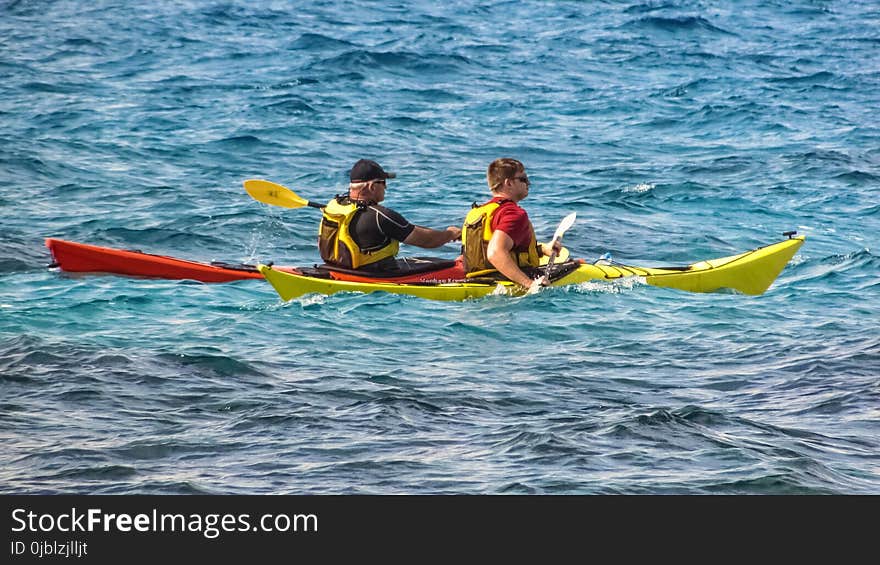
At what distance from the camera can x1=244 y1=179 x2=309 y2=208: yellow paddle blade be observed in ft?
35.8

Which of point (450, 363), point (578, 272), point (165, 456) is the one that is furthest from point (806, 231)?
point (165, 456)

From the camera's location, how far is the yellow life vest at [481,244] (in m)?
9.83

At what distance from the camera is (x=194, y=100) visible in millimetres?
20734

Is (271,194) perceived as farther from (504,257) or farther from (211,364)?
(211,364)

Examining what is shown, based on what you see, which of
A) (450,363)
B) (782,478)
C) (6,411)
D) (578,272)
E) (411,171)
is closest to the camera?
(782,478)

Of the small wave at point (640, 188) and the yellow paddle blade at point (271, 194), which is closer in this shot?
the yellow paddle blade at point (271, 194)

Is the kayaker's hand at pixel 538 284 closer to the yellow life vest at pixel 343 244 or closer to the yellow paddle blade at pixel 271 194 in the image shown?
the yellow life vest at pixel 343 244

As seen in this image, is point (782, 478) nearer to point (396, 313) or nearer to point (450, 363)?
point (450, 363)

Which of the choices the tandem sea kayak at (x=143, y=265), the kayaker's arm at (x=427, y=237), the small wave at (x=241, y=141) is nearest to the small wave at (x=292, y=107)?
the small wave at (x=241, y=141)

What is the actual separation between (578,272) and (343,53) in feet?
47.5

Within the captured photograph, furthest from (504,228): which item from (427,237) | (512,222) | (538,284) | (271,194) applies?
(271,194)

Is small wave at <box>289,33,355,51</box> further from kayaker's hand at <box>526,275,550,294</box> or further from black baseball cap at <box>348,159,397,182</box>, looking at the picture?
kayaker's hand at <box>526,275,550,294</box>

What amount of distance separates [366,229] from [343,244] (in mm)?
233
